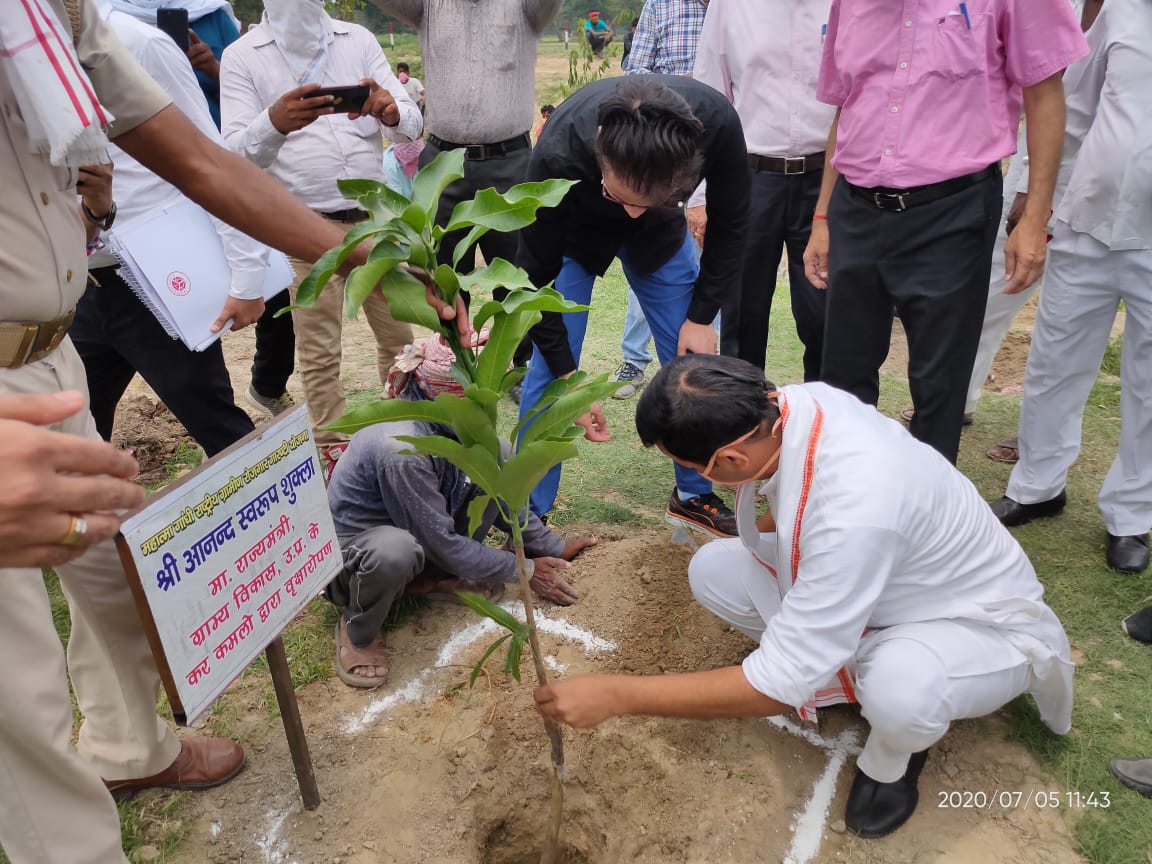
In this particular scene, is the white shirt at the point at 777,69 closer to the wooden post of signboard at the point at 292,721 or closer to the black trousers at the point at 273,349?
the black trousers at the point at 273,349

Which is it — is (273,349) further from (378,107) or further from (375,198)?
(375,198)

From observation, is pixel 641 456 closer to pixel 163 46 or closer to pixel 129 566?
pixel 163 46

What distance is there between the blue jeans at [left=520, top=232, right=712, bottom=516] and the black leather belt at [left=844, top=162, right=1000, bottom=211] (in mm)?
716

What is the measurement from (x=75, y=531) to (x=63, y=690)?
0.70m

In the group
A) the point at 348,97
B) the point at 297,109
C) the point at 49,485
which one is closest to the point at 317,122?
the point at 348,97

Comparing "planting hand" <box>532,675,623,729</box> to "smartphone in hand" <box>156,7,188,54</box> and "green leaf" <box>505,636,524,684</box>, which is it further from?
"smartphone in hand" <box>156,7,188,54</box>

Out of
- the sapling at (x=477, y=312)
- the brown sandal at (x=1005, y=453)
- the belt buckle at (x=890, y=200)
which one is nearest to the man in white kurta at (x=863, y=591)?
the sapling at (x=477, y=312)

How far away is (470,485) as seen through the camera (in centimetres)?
281

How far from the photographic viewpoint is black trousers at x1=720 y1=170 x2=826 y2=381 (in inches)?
140

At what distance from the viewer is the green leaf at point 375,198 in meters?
1.45

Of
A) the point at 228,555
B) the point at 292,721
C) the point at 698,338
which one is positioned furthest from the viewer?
the point at 698,338

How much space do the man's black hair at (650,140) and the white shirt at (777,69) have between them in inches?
43.1

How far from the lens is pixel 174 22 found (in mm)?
3430

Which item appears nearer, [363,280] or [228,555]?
[363,280]
